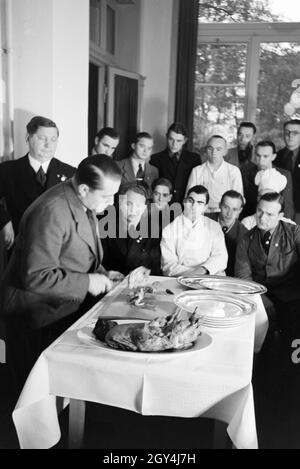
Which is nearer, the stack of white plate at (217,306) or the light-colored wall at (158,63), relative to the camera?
the stack of white plate at (217,306)

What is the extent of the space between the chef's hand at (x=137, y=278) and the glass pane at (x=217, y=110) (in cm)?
201

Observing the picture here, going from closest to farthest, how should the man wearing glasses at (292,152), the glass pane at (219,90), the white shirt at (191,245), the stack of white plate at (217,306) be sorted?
the stack of white plate at (217,306) < the white shirt at (191,245) < the man wearing glasses at (292,152) < the glass pane at (219,90)

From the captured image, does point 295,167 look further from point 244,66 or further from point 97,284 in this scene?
point 97,284

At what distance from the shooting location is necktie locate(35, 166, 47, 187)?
1.76 m

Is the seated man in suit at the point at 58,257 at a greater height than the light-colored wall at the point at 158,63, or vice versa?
the light-colored wall at the point at 158,63

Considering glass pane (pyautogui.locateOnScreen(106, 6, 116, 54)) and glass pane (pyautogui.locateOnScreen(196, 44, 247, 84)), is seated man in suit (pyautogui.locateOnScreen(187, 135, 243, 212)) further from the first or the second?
glass pane (pyautogui.locateOnScreen(106, 6, 116, 54))

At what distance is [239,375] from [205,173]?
65.1 inches

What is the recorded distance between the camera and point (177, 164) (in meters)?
2.38

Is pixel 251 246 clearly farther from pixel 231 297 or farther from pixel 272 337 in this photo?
pixel 231 297

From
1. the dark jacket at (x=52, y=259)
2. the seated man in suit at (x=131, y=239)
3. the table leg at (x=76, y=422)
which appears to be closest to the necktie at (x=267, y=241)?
the seated man in suit at (x=131, y=239)

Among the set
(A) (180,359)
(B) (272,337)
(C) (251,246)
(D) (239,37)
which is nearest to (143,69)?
(D) (239,37)

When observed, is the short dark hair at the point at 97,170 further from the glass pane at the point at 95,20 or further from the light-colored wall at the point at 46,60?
the glass pane at the point at 95,20

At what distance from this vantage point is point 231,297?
1.05m

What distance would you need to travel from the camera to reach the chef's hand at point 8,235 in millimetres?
1729
